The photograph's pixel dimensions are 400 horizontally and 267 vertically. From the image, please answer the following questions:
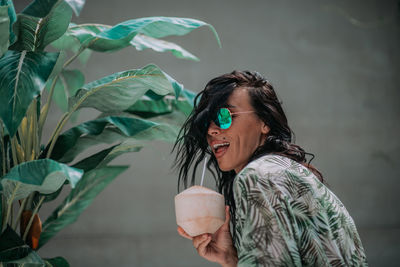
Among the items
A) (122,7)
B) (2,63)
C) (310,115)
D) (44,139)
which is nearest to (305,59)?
(310,115)

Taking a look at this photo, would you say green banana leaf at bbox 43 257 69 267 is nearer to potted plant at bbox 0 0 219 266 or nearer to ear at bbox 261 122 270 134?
potted plant at bbox 0 0 219 266

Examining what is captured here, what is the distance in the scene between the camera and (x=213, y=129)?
1.03 metres

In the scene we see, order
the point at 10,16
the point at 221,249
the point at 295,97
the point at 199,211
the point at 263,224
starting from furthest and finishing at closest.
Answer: the point at 295,97
the point at 10,16
the point at 221,249
the point at 199,211
the point at 263,224

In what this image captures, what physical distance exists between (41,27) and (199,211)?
2.86 feet

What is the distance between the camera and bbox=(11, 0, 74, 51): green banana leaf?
4.74 feet

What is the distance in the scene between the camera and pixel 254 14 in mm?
3680

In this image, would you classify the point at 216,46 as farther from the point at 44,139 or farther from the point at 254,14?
the point at 44,139

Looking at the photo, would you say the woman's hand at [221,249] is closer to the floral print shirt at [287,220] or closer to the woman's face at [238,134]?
the woman's face at [238,134]

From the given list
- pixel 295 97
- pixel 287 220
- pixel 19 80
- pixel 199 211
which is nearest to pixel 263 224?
pixel 287 220

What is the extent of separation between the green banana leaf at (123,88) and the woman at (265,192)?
509 mm

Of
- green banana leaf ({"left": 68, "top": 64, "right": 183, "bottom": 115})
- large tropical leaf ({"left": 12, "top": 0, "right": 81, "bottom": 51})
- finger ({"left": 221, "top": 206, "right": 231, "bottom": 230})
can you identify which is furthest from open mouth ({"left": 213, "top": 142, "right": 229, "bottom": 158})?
large tropical leaf ({"left": 12, "top": 0, "right": 81, "bottom": 51})

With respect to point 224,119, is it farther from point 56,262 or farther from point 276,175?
point 56,262

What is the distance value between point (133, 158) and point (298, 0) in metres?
1.78

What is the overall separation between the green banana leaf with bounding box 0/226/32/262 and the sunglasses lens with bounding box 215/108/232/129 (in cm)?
86
